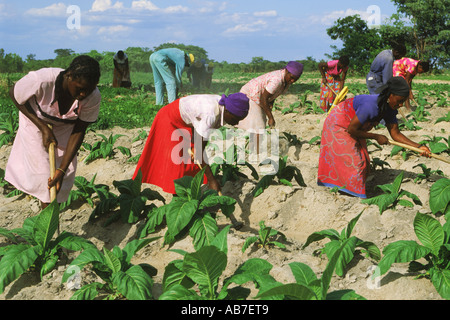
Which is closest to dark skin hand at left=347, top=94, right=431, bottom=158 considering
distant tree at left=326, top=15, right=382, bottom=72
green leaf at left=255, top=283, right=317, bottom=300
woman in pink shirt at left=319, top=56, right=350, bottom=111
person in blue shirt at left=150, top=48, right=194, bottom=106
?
green leaf at left=255, top=283, right=317, bottom=300

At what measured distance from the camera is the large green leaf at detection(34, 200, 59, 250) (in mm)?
3111

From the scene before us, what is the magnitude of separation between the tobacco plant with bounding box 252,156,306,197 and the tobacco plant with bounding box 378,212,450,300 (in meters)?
1.81

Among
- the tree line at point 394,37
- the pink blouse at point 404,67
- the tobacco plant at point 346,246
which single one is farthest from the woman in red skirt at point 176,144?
the tree line at point 394,37

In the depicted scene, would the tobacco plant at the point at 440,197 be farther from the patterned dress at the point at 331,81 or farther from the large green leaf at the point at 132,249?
the patterned dress at the point at 331,81

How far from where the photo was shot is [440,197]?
3.83m

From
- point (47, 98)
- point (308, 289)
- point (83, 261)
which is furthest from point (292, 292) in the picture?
point (47, 98)

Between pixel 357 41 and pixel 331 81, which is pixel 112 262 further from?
pixel 357 41

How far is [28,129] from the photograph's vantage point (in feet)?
11.8

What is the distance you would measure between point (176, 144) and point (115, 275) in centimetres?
200

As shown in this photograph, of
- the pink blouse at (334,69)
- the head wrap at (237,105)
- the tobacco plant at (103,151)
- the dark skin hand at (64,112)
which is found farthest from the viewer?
the pink blouse at (334,69)

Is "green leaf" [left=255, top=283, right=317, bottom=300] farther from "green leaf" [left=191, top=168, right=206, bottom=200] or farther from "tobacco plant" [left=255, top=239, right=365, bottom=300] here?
"green leaf" [left=191, top=168, right=206, bottom=200]

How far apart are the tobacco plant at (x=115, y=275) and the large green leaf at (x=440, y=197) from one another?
2.37 meters

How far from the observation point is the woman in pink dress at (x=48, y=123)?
11.1 ft

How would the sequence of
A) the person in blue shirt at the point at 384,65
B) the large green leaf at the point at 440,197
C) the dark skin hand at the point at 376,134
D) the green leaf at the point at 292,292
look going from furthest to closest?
the person in blue shirt at the point at 384,65
the dark skin hand at the point at 376,134
the large green leaf at the point at 440,197
the green leaf at the point at 292,292
